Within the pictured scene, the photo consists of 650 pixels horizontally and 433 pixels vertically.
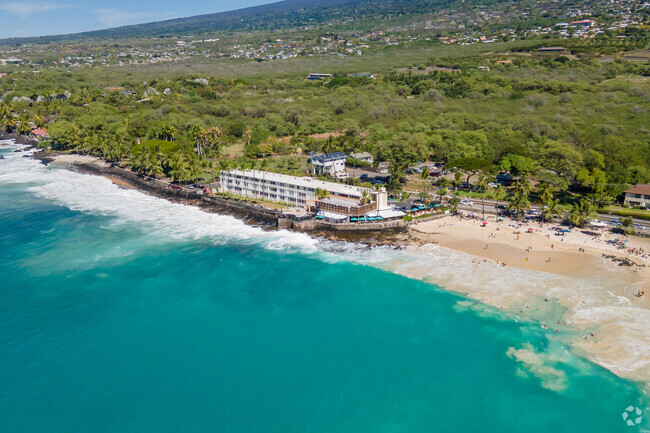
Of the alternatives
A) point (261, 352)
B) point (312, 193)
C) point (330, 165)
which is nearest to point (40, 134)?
point (330, 165)

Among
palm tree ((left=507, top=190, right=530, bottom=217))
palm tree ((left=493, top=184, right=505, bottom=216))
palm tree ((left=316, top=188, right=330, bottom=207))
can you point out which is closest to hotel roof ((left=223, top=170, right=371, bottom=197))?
palm tree ((left=316, top=188, right=330, bottom=207))

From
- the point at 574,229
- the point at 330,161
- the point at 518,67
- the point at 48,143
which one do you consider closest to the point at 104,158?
the point at 48,143

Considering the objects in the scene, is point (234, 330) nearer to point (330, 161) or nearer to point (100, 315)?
point (100, 315)

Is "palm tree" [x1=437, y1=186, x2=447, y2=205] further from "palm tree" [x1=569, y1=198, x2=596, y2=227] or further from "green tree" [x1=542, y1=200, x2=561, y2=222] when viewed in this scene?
"palm tree" [x1=569, y1=198, x2=596, y2=227]

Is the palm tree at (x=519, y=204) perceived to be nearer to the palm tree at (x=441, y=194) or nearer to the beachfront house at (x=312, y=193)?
the palm tree at (x=441, y=194)

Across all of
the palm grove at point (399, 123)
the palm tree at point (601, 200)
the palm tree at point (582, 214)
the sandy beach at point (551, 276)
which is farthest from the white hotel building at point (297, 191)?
the palm tree at point (601, 200)

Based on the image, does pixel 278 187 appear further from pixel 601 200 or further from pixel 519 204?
pixel 601 200
